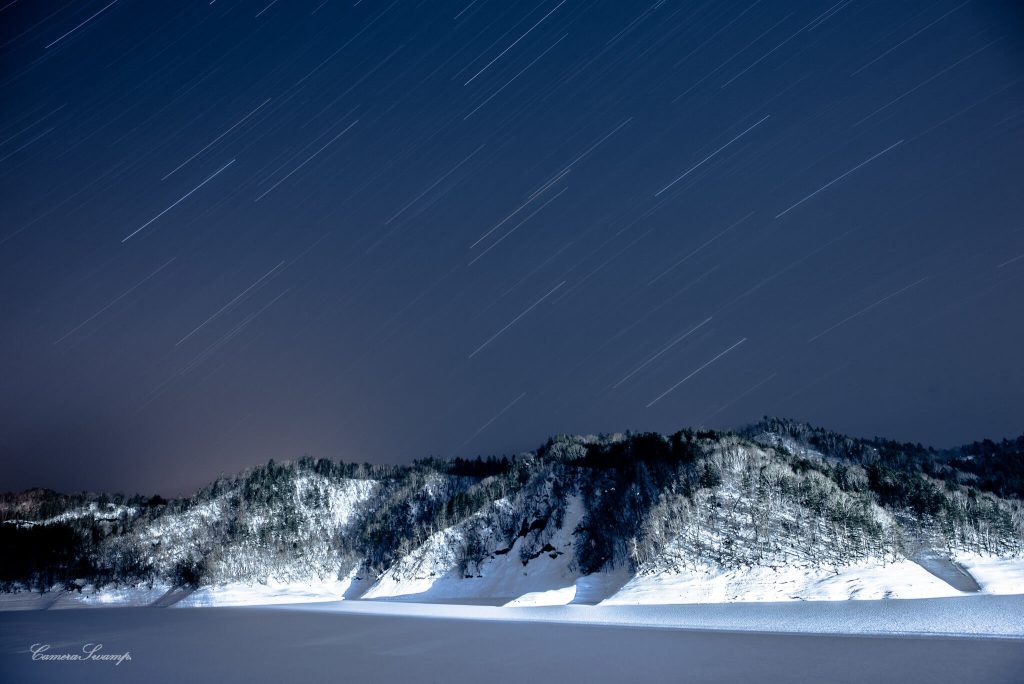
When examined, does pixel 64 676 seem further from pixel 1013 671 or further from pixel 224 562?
pixel 224 562

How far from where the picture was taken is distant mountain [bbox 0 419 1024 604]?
242 feet

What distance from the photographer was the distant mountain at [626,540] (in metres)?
73.6

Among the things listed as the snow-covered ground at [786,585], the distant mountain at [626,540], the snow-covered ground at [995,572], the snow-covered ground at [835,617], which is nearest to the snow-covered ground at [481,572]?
the distant mountain at [626,540]

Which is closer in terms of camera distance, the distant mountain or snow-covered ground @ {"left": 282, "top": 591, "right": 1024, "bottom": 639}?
snow-covered ground @ {"left": 282, "top": 591, "right": 1024, "bottom": 639}

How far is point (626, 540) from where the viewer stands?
111 m

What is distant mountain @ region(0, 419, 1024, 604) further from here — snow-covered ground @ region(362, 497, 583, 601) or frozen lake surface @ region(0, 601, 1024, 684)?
frozen lake surface @ region(0, 601, 1024, 684)

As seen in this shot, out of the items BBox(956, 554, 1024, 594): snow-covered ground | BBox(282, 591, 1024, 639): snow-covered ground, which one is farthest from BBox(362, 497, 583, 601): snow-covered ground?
BBox(956, 554, 1024, 594): snow-covered ground

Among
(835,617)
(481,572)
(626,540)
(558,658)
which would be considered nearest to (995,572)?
(835,617)

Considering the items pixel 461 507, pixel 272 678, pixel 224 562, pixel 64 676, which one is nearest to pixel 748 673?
pixel 272 678

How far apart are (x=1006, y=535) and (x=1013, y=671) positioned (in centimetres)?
9994

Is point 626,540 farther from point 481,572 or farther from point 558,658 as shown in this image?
point 558,658

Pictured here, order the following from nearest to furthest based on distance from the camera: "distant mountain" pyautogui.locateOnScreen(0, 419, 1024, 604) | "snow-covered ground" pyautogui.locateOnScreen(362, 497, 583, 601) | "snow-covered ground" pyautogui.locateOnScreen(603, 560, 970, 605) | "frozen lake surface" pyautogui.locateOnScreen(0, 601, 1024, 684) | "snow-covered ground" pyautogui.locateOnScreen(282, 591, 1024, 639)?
"frozen lake surface" pyautogui.locateOnScreen(0, 601, 1024, 684), "snow-covered ground" pyautogui.locateOnScreen(282, 591, 1024, 639), "snow-covered ground" pyautogui.locateOnScreen(603, 560, 970, 605), "distant mountain" pyautogui.locateOnScreen(0, 419, 1024, 604), "snow-covered ground" pyautogui.locateOnScreen(362, 497, 583, 601)

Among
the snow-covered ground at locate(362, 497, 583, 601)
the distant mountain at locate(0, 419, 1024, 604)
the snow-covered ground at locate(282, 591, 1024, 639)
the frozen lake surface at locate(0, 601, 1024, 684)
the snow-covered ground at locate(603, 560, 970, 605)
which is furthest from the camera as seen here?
the snow-covered ground at locate(362, 497, 583, 601)

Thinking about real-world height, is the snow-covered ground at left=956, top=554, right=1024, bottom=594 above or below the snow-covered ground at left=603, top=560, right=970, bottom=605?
below
